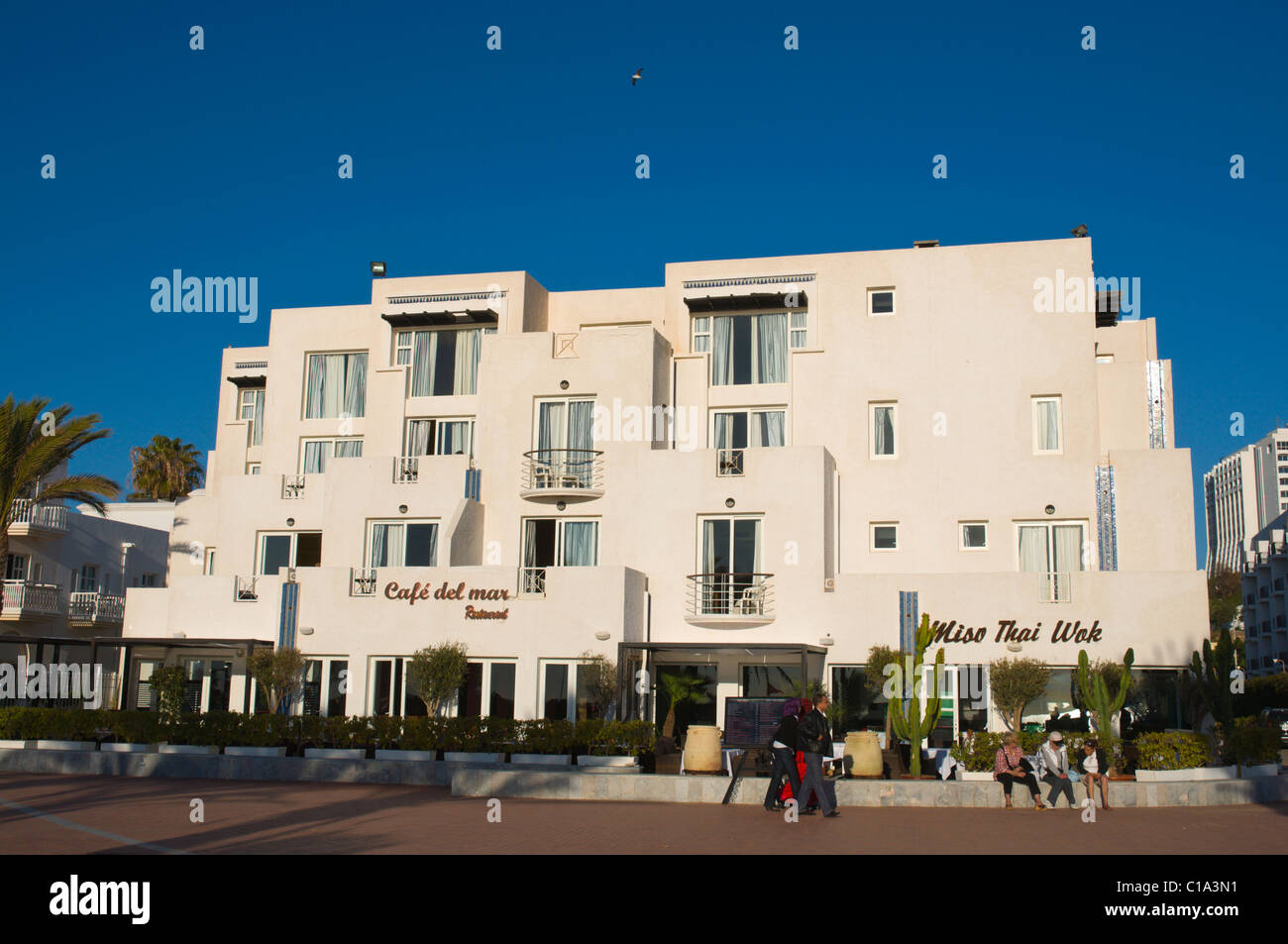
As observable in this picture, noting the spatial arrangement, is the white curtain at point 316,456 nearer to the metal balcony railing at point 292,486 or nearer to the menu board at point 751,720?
the metal balcony railing at point 292,486

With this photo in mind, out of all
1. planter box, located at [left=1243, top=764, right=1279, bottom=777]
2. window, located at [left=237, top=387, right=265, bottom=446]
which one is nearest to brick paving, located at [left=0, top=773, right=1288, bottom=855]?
planter box, located at [left=1243, top=764, right=1279, bottom=777]

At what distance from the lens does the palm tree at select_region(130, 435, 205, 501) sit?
194ft

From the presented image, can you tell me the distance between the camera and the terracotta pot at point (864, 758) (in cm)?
1992

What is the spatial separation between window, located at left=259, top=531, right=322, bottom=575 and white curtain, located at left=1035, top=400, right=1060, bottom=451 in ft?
63.9

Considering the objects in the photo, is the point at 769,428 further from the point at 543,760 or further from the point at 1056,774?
the point at 1056,774

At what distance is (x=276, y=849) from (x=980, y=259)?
24.7 m

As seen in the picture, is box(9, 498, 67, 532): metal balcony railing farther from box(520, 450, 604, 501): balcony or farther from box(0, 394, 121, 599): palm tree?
box(520, 450, 604, 501): balcony

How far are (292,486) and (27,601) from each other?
11.5 meters

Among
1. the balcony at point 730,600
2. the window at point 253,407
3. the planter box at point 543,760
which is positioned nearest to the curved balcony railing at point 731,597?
the balcony at point 730,600

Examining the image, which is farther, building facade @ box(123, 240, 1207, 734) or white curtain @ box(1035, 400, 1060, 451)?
white curtain @ box(1035, 400, 1060, 451)

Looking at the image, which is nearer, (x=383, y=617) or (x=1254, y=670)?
(x=383, y=617)

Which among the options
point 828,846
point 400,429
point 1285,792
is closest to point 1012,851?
point 828,846

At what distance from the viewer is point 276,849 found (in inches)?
482
